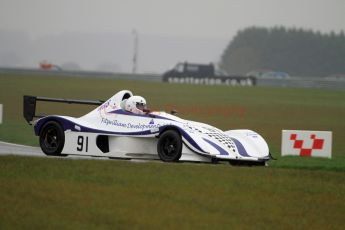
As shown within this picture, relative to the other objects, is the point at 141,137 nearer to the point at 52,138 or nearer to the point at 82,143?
the point at 82,143

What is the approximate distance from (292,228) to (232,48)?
113 m

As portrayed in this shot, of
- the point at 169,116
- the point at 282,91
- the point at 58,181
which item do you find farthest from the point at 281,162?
the point at 282,91

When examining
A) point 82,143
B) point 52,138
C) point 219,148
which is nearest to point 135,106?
point 82,143

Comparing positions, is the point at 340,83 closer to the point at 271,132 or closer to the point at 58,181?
the point at 271,132

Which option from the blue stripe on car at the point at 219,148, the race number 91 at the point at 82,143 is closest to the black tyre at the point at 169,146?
the blue stripe on car at the point at 219,148

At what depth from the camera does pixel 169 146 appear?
18.7 metres

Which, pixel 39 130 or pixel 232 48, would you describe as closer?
pixel 39 130

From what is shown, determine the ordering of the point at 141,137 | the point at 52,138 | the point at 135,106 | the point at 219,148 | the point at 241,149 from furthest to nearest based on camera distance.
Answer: the point at 52,138, the point at 135,106, the point at 141,137, the point at 241,149, the point at 219,148

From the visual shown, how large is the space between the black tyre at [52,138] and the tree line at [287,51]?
76.5 meters

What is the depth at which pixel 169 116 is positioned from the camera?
756 inches

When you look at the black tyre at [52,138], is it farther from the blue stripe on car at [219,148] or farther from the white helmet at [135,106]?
the blue stripe on car at [219,148]

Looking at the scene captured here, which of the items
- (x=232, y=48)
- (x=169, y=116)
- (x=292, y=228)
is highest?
(x=232, y=48)

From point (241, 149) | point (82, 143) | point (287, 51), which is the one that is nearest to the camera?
point (241, 149)

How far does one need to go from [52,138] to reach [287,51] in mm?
92241
